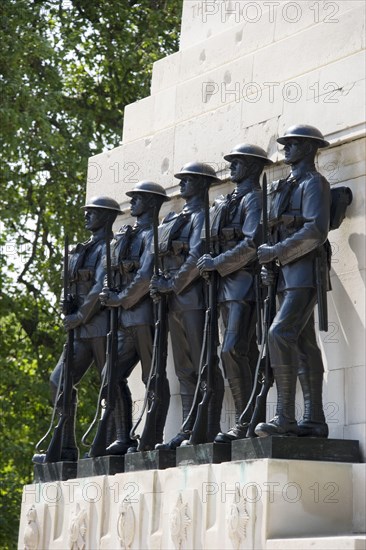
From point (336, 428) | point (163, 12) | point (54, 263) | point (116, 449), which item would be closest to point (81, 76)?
point (163, 12)

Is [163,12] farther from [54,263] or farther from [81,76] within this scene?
[54,263]

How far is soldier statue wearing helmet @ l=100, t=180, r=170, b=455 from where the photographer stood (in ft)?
53.9

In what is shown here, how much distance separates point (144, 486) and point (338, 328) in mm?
2530

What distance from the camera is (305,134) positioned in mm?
14406

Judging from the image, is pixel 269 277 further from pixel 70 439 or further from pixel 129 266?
pixel 70 439

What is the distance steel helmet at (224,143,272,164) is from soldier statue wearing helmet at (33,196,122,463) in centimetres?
254

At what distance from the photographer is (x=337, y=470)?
1369cm

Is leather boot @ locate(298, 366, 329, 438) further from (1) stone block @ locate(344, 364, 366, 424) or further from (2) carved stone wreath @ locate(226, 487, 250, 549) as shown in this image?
(2) carved stone wreath @ locate(226, 487, 250, 549)

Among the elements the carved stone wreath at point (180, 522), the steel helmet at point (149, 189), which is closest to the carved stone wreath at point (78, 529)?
the carved stone wreath at point (180, 522)

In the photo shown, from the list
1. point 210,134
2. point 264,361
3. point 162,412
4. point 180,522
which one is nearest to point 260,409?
point 264,361

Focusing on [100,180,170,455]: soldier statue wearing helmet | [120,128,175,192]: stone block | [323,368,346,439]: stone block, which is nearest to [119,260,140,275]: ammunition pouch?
[100,180,170,455]: soldier statue wearing helmet

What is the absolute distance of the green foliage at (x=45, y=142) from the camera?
83.3 ft

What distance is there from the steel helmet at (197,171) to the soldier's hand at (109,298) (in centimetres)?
147

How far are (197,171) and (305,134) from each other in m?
1.80
